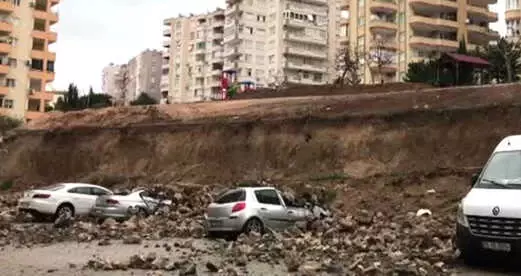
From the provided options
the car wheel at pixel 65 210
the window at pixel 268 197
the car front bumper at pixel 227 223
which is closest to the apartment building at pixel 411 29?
the car wheel at pixel 65 210

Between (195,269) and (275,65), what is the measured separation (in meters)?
87.7

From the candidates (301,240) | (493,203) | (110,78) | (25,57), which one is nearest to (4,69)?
(25,57)

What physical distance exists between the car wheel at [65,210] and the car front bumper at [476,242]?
1775cm

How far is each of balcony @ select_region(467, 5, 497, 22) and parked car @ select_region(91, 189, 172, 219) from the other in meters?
66.7

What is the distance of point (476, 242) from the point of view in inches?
461

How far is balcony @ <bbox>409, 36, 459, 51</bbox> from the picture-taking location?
267 feet

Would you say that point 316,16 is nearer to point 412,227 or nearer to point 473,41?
point 473,41

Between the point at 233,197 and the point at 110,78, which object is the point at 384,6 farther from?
the point at 110,78

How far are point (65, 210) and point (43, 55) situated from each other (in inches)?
2282

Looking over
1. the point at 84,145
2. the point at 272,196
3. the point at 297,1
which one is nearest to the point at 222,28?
the point at 297,1

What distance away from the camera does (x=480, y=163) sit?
28484mm

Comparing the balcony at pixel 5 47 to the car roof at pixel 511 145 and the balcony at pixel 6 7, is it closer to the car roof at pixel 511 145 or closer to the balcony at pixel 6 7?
the balcony at pixel 6 7

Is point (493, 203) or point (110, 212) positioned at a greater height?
point (493, 203)

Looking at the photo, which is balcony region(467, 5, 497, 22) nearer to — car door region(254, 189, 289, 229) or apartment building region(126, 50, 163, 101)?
car door region(254, 189, 289, 229)
